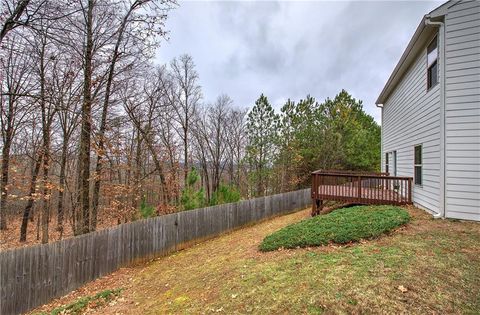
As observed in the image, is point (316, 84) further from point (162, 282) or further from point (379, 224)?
point (162, 282)

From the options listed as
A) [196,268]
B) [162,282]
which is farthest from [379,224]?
[162,282]

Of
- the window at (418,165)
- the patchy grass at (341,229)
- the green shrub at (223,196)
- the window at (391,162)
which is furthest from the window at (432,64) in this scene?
the green shrub at (223,196)

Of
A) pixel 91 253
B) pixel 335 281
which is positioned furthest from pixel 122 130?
pixel 335 281

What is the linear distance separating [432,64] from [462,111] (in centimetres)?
177

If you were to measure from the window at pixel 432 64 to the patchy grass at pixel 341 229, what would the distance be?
3.72 m

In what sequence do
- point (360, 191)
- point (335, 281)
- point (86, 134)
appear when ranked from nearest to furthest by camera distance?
point (335, 281) → point (86, 134) → point (360, 191)

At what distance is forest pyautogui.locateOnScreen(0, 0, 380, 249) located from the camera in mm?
7832

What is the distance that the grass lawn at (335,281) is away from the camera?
319 cm

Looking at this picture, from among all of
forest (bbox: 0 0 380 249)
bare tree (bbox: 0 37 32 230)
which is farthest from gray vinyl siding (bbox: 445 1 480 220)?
bare tree (bbox: 0 37 32 230)

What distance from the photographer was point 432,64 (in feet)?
22.6

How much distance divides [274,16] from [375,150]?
16.1 metres

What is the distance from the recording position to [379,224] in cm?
572

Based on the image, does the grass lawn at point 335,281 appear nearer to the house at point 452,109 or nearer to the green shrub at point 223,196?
the house at point 452,109

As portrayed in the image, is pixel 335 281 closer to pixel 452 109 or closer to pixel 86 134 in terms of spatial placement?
pixel 452 109
